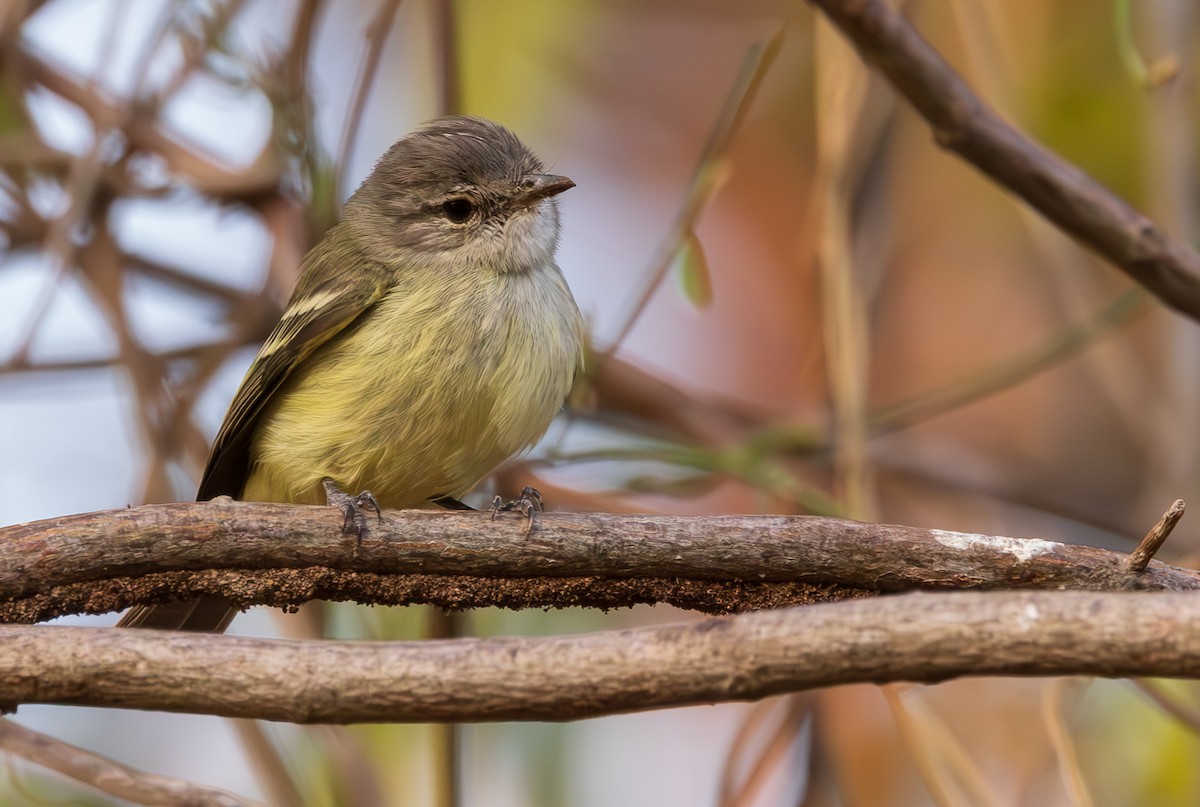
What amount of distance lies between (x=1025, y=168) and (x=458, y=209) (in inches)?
63.8

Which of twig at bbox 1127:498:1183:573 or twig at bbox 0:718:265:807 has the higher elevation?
twig at bbox 1127:498:1183:573

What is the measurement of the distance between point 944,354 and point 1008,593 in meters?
4.23

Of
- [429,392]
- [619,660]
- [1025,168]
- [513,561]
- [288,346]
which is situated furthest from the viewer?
[288,346]

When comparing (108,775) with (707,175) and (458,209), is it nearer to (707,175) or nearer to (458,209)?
(458,209)

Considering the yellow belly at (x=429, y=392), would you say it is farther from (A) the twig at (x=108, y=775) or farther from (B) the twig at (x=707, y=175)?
(A) the twig at (x=108, y=775)

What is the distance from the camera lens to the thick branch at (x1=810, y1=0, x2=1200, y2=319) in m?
2.87

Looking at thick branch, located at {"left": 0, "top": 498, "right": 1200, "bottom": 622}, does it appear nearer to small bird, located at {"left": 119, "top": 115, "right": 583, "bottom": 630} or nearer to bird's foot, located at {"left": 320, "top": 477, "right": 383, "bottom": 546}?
bird's foot, located at {"left": 320, "top": 477, "right": 383, "bottom": 546}

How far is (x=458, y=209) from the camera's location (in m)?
3.69

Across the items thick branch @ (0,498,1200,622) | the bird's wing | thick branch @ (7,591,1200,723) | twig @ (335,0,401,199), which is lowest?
thick branch @ (7,591,1200,723)

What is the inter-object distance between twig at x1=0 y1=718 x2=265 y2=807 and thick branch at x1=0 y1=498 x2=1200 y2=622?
22 cm

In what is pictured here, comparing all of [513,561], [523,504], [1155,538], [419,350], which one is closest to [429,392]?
[419,350]

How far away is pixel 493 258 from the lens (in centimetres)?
349

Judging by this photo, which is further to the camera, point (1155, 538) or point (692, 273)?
point (692, 273)

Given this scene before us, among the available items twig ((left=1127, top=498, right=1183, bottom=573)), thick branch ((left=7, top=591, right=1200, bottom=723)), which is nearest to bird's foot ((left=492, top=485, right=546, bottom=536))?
thick branch ((left=7, top=591, right=1200, bottom=723))
